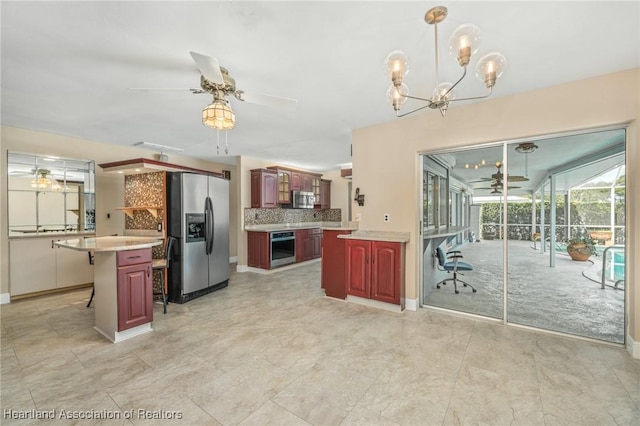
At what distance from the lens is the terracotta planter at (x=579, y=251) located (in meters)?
3.17

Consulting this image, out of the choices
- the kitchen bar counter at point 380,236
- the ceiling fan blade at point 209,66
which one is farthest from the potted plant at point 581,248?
the ceiling fan blade at point 209,66

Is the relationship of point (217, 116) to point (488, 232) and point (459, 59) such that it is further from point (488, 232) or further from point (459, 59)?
point (488, 232)

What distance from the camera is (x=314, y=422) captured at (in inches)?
63.4

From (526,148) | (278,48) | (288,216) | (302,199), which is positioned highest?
(278,48)

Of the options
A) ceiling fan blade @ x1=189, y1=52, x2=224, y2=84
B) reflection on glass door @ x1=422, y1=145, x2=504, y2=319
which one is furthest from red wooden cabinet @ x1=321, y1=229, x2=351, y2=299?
ceiling fan blade @ x1=189, y1=52, x2=224, y2=84

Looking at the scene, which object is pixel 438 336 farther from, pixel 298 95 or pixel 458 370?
pixel 298 95

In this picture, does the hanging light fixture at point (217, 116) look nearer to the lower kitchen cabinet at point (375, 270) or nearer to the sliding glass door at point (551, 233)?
the lower kitchen cabinet at point (375, 270)

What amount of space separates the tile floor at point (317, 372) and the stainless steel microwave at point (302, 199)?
3.80 metres

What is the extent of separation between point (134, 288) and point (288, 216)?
470 centimetres

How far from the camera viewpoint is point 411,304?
11.4ft

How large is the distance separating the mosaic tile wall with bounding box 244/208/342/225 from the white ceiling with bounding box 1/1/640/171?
315 cm

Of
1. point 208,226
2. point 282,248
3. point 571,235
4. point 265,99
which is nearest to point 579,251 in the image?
point 571,235

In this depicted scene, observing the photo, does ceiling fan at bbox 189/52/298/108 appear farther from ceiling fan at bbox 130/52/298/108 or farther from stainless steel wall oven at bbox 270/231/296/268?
stainless steel wall oven at bbox 270/231/296/268

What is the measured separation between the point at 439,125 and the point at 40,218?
6.13 metres
